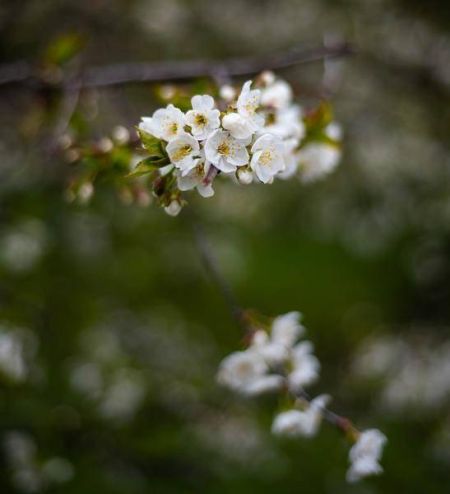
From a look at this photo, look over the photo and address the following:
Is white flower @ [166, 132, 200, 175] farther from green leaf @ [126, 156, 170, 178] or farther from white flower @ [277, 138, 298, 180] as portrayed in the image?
white flower @ [277, 138, 298, 180]

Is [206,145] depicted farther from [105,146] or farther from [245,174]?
[105,146]

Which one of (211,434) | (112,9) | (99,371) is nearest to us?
(211,434)

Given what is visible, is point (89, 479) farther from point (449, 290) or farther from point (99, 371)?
point (449, 290)

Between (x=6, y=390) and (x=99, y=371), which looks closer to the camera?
(x=6, y=390)

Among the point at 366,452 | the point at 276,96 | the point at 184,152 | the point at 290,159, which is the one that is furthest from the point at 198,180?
the point at 366,452

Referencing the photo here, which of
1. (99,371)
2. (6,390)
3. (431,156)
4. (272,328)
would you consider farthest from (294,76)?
(272,328)

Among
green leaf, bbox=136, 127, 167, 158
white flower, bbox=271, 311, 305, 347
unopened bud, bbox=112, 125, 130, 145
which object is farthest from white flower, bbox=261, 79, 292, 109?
white flower, bbox=271, 311, 305, 347
